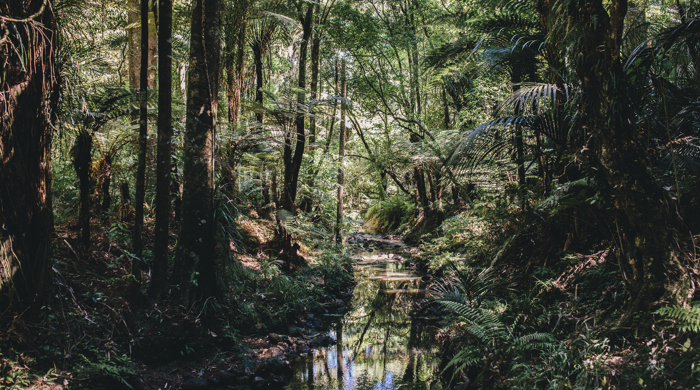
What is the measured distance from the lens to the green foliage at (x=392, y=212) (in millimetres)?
20434

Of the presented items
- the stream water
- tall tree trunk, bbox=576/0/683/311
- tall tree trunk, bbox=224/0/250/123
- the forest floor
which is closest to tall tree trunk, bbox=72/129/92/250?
the forest floor

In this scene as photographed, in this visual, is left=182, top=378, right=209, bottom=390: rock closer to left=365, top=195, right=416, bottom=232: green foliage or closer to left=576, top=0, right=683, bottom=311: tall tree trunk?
left=576, top=0, right=683, bottom=311: tall tree trunk

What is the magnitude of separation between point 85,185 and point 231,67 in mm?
3796

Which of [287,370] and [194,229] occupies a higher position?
[194,229]

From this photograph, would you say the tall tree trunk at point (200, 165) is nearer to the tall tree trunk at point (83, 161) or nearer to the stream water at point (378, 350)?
the tall tree trunk at point (83, 161)

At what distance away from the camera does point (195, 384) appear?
164 inches

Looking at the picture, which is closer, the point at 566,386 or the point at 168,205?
the point at 566,386

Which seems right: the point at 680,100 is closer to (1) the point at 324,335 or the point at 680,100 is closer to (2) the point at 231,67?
(1) the point at 324,335

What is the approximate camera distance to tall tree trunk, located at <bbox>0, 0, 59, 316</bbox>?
350 cm

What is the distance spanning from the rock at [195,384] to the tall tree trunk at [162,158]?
3.55 ft

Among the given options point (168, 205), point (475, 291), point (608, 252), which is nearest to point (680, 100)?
point (608, 252)

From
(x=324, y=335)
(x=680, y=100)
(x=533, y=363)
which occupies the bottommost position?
(x=324, y=335)

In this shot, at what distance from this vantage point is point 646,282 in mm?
3564

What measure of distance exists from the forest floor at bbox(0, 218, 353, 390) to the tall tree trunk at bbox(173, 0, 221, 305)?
50 centimetres
